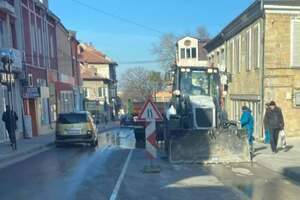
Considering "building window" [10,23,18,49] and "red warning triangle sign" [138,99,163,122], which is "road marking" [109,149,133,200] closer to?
"red warning triangle sign" [138,99,163,122]

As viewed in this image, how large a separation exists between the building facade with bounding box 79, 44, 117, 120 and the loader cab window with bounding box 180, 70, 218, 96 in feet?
177

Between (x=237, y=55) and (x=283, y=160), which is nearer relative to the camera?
(x=283, y=160)

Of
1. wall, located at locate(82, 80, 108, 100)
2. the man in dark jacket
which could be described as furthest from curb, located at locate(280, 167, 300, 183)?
A: wall, located at locate(82, 80, 108, 100)

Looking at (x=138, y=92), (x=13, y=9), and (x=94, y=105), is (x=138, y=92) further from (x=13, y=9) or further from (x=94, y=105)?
(x=13, y=9)

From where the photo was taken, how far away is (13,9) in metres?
25.3

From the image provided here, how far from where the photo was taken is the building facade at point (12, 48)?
23.4 metres

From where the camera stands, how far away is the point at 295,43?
2036 centimetres

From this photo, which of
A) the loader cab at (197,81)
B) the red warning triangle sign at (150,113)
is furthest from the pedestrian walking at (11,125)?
the red warning triangle sign at (150,113)

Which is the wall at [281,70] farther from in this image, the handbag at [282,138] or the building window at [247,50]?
the handbag at [282,138]

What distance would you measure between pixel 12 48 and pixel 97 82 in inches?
2194

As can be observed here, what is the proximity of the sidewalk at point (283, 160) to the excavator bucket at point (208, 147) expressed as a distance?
2.24 feet

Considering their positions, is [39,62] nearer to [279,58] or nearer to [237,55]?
[237,55]

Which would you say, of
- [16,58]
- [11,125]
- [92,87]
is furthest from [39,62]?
[92,87]

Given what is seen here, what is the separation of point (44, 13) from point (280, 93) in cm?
2164
